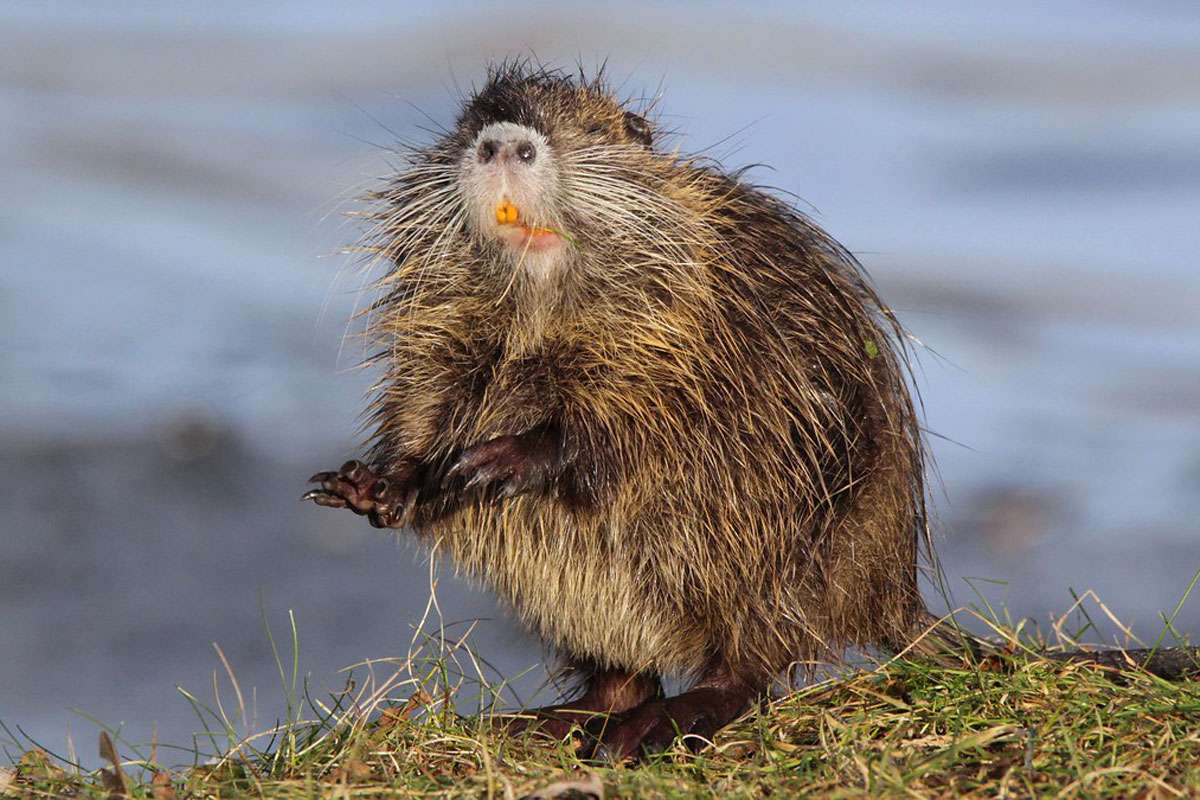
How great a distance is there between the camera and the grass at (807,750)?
320 centimetres

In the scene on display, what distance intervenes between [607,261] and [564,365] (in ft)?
1.08

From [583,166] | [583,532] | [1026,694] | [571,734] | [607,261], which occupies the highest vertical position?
[583,166]

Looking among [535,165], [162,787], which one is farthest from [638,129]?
[162,787]

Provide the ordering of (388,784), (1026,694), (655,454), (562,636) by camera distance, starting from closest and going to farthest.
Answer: (388,784)
(1026,694)
(655,454)
(562,636)

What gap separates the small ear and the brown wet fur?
112 millimetres

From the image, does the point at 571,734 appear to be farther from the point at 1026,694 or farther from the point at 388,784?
the point at 1026,694

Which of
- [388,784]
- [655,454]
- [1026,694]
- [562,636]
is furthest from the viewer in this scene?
[562,636]

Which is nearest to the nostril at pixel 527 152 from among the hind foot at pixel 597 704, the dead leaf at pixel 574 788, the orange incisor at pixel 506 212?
the orange incisor at pixel 506 212

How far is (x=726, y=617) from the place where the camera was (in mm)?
4176

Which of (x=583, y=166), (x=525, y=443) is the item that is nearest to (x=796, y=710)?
(x=525, y=443)

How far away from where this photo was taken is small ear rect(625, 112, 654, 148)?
4602 mm

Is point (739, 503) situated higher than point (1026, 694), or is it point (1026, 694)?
point (739, 503)

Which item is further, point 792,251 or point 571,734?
point 792,251

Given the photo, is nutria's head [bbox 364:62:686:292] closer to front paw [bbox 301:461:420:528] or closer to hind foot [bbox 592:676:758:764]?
front paw [bbox 301:461:420:528]
